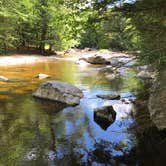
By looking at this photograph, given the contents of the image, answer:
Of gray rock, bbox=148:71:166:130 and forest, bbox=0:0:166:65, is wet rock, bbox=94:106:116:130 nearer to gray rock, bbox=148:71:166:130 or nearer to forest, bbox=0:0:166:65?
gray rock, bbox=148:71:166:130

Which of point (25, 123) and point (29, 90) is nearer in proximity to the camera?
point (25, 123)

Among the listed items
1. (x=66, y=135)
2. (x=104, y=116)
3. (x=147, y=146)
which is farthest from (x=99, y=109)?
(x=147, y=146)

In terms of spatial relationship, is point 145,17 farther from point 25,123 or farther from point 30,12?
point 30,12

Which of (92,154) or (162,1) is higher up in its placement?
(162,1)

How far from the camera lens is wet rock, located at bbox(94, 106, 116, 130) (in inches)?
410

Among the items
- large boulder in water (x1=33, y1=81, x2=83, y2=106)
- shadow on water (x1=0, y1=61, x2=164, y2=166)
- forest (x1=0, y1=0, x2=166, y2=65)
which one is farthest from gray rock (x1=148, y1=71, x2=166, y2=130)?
large boulder in water (x1=33, y1=81, x2=83, y2=106)

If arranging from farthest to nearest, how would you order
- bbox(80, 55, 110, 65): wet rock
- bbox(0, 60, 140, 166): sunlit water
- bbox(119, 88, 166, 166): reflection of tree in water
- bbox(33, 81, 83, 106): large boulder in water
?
bbox(80, 55, 110, 65): wet rock, bbox(33, 81, 83, 106): large boulder in water, bbox(0, 60, 140, 166): sunlit water, bbox(119, 88, 166, 166): reflection of tree in water

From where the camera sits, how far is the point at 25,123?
33.1ft

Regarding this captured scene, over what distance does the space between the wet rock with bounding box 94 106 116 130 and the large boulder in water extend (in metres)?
1.96

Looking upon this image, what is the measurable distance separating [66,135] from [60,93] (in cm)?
427

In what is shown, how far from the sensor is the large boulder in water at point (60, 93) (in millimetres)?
12977

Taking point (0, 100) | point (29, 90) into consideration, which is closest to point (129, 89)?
point (29, 90)

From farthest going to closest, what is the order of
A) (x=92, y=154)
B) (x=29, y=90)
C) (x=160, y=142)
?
1. (x=29, y=90)
2. (x=160, y=142)
3. (x=92, y=154)

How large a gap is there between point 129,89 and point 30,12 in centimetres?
2273
